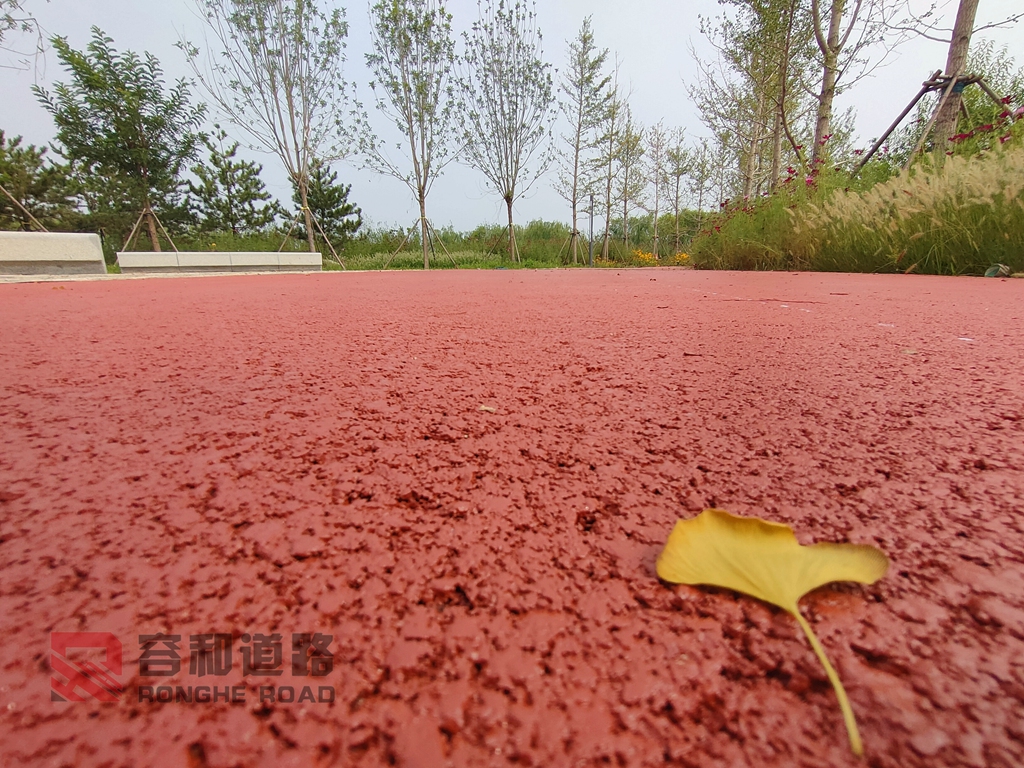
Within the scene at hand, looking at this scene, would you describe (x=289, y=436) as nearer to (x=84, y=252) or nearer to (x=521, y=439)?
(x=521, y=439)

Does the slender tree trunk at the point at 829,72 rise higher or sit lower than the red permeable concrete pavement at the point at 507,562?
higher

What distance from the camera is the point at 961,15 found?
17.6 ft

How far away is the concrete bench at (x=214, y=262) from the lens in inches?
298

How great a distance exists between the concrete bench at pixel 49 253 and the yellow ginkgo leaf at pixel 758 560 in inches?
342

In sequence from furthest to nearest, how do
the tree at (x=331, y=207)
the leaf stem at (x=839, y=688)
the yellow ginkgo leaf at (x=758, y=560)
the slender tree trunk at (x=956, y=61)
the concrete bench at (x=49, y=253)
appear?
the tree at (x=331, y=207) → the concrete bench at (x=49, y=253) → the slender tree trunk at (x=956, y=61) → the yellow ginkgo leaf at (x=758, y=560) → the leaf stem at (x=839, y=688)

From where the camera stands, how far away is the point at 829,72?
22.9 feet

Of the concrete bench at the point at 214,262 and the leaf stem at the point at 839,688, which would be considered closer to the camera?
the leaf stem at the point at 839,688

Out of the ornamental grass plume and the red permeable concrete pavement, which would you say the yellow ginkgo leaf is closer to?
the red permeable concrete pavement

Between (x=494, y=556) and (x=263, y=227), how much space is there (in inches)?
729

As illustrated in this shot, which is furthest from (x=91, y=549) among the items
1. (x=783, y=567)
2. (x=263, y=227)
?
(x=263, y=227)
